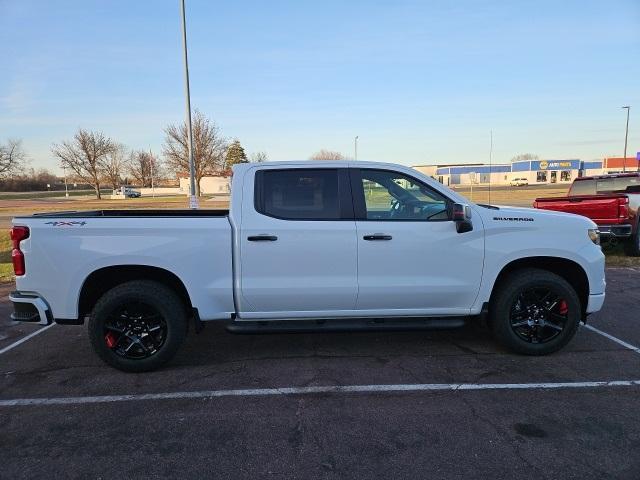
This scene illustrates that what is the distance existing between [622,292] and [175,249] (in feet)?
22.2

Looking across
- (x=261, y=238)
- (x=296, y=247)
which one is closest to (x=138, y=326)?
(x=261, y=238)

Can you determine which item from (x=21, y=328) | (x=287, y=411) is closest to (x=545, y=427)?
(x=287, y=411)

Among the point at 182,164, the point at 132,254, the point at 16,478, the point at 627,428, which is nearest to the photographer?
the point at 16,478

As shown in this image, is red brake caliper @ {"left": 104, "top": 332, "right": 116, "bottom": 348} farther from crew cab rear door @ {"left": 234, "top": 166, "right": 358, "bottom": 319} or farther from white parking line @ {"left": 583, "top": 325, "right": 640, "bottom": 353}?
white parking line @ {"left": 583, "top": 325, "right": 640, "bottom": 353}

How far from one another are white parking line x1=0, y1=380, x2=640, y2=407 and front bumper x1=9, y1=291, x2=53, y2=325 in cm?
68

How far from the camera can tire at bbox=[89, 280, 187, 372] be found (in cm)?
417

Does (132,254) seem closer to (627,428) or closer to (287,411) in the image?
(287,411)

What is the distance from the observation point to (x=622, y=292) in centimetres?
717

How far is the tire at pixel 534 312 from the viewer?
14.6ft

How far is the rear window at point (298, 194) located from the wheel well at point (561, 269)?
1.82 metres

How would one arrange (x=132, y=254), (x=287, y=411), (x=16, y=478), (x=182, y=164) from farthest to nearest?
(x=182, y=164) < (x=132, y=254) < (x=287, y=411) < (x=16, y=478)

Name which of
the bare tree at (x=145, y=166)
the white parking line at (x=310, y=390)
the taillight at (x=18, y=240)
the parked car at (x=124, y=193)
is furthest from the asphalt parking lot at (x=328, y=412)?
the bare tree at (x=145, y=166)

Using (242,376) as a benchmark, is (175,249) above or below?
above

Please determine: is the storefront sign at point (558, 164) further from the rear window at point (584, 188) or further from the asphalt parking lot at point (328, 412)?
the asphalt parking lot at point (328, 412)
